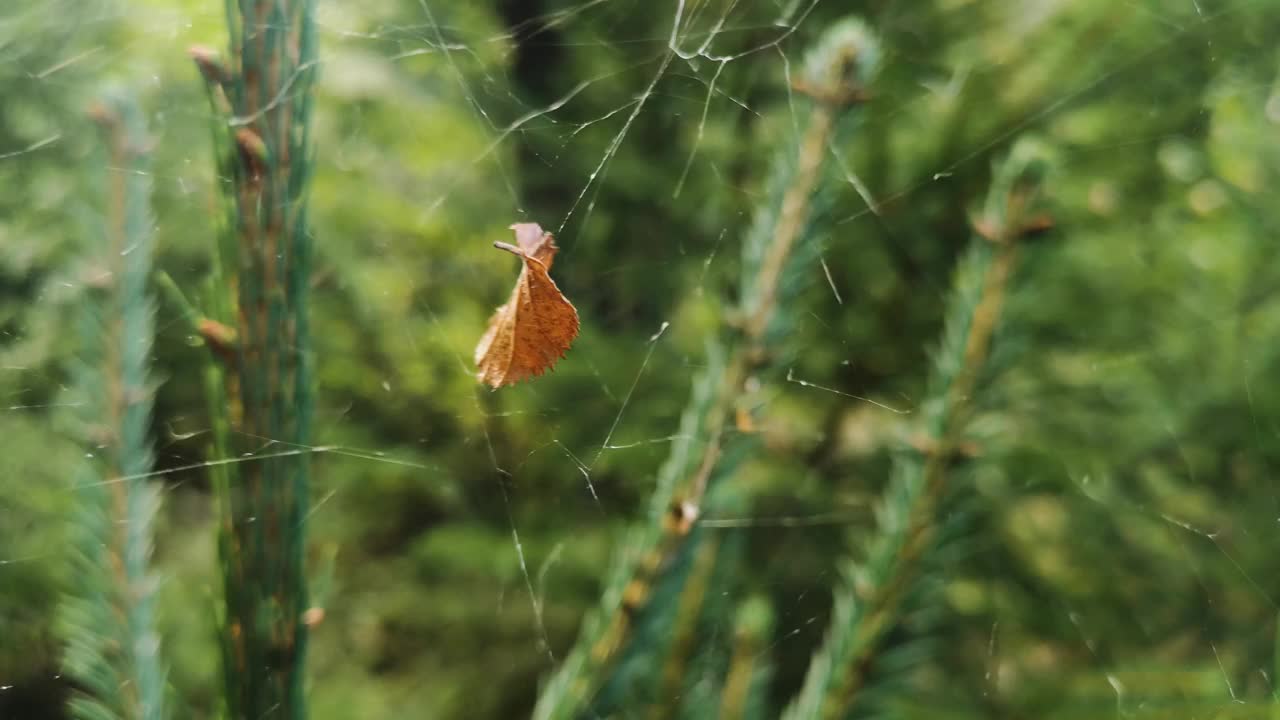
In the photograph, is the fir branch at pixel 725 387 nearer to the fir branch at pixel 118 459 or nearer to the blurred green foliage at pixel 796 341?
the fir branch at pixel 118 459

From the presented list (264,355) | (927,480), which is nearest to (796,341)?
(927,480)

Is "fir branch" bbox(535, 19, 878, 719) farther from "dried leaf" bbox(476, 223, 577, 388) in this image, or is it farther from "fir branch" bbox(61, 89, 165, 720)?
"fir branch" bbox(61, 89, 165, 720)

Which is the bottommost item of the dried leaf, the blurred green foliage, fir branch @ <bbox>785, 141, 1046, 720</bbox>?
the blurred green foliage

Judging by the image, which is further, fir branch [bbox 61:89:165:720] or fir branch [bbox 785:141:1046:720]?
fir branch [bbox 785:141:1046:720]

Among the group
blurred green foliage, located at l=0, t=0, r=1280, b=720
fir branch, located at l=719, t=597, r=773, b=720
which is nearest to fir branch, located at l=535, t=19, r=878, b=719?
fir branch, located at l=719, t=597, r=773, b=720

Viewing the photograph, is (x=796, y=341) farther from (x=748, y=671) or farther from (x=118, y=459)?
(x=118, y=459)

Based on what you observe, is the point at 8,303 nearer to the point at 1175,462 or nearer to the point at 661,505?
the point at 661,505
